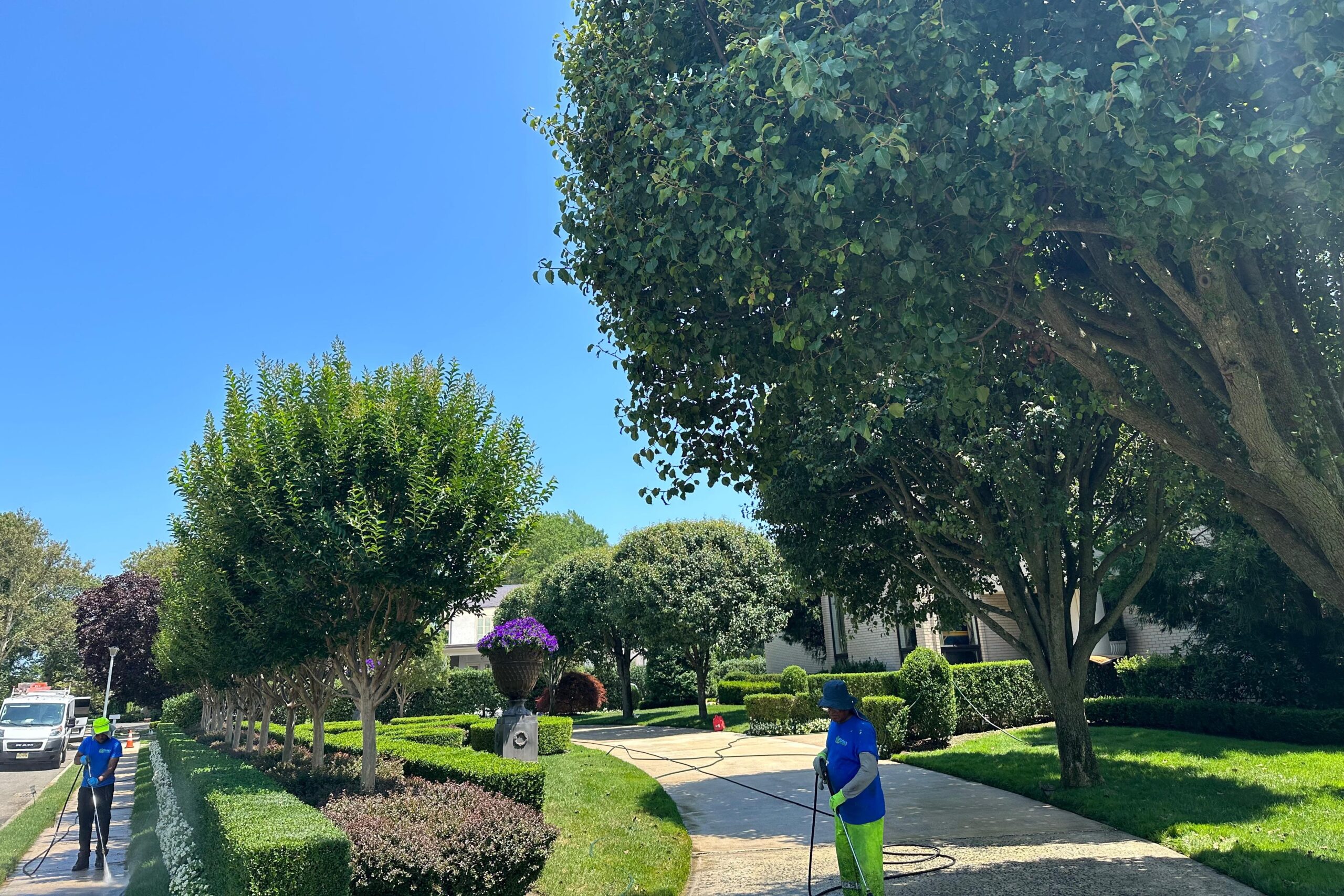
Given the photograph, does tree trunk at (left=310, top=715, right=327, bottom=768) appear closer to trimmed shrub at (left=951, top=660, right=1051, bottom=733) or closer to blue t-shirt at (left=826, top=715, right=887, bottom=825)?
blue t-shirt at (left=826, top=715, right=887, bottom=825)

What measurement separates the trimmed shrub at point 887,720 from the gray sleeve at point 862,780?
10245 millimetres

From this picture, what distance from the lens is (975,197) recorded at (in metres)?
5.29

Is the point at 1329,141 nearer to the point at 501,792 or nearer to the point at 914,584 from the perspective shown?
the point at 501,792

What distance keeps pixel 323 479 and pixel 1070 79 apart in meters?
7.81

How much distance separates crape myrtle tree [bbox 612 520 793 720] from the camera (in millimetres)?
24781

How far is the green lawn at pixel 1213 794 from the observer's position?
23.7ft

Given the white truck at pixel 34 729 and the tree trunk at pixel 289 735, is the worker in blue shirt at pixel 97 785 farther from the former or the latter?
the white truck at pixel 34 729

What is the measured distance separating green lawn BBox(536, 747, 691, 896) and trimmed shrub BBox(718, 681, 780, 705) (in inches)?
462

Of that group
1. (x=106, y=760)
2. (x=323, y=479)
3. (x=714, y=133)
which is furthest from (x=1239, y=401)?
(x=106, y=760)

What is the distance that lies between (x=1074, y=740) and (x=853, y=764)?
6.40m

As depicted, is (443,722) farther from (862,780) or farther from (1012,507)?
(862,780)

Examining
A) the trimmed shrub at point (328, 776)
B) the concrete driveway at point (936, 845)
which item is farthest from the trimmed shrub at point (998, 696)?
the trimmed shrub at point (328, 776)

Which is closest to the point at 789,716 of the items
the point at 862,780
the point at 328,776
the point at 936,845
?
the point at 328,776

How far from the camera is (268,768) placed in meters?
13.0
